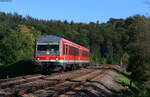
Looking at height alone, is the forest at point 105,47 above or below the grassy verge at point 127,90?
above

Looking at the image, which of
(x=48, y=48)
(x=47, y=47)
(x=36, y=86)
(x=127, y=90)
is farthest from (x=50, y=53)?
(x=36, y=86)

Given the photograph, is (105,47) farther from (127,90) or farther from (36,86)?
(36,86)

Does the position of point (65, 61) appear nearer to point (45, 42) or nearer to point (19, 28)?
point (45, 42)

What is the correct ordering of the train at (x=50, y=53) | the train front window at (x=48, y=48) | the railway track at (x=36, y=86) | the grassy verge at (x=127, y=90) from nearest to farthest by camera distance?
the railway track at (x=36, y=86), the grassy verge at (x=127, y=90), the train at (x=50, y=53), the train front window at (x=48, y=48)

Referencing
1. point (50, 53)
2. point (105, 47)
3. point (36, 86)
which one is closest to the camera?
point (36, 86)

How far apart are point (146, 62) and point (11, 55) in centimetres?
4489

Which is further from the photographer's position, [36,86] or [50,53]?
[50,53]

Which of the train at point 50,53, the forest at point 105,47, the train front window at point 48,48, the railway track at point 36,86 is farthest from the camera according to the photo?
the forest at point 105,47

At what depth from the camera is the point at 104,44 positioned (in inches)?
5037

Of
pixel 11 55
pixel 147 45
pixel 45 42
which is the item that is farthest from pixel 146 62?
pixel 11 55

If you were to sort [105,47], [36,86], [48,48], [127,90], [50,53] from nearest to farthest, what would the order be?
1. [36,86]
2. [127,90]
3. [50,53]
4. [48,48]
5. [105,47]

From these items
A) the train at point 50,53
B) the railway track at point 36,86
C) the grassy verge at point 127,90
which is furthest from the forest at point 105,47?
the railway track at point 36,86

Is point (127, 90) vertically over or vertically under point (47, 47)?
A: under

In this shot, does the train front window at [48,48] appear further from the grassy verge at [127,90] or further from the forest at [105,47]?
the grassy verge at [127,90]
